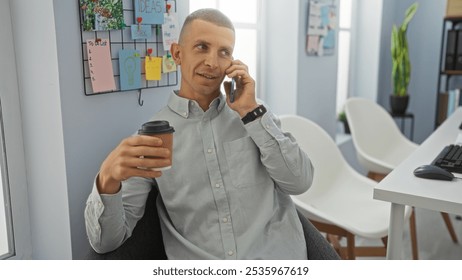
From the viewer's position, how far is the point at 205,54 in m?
0.90

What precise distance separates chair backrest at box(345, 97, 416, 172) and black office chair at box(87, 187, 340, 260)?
3.50ft

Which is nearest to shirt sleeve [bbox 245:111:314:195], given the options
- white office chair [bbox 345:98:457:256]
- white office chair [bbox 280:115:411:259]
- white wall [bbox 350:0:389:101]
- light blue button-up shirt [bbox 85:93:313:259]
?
light blue button-up shirt [bbox 85:93:313:259]

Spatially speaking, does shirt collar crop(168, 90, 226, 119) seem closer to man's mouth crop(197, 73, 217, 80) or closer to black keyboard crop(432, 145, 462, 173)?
man's mouth crop(197, 73, 217, 80)

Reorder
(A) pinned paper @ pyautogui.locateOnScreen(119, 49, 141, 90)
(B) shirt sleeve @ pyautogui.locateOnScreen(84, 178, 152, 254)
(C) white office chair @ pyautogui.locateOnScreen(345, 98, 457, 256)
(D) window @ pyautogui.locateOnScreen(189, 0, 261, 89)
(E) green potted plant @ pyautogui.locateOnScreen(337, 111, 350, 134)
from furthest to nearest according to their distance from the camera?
1. (E) green potted plant @ pyautogui.locateOnScreen(337, 111, 350, 134)
2. (C) white office chair @ pyautogui.locateOnScreen(345, 98, 457, 256)
3. (D) window @ pyautogui.locateOnScreen(189, 0, 261, 89)
4. (A) pinned paper @ pyautogui.locateOnScreen(119, 49, 141, 90)
5. (B) shirt sleeve @ pyautogui.locateOnScreen(84, 178, 152, 254)

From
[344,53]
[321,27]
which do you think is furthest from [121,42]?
[344,53]

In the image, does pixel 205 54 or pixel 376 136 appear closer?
pixel 205 54

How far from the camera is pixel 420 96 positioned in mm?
3033

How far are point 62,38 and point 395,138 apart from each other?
1719mm

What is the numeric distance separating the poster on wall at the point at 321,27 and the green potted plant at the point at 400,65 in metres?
0.71

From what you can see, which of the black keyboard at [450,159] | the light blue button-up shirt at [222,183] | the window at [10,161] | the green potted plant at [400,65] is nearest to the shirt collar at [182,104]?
the light blue button-up shirt at [222,183]

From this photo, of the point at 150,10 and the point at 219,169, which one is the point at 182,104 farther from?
the point at 150,10

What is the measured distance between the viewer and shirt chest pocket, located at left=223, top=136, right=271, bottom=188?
0.97 m

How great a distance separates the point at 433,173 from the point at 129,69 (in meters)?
0.78

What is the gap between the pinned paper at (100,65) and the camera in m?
0.97
